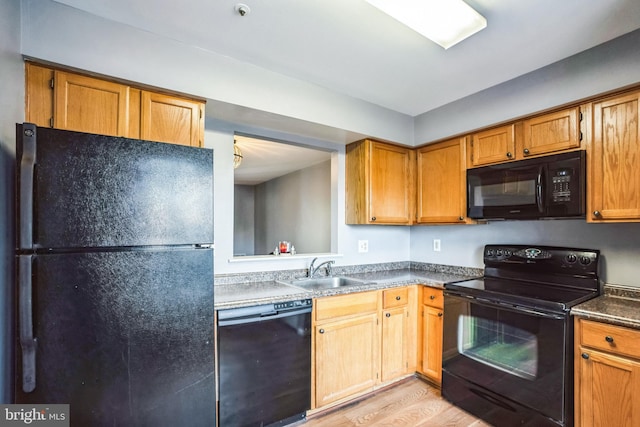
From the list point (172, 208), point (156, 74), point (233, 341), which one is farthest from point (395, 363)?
point (156, 74)

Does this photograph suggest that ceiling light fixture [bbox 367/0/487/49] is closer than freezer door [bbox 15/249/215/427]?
No

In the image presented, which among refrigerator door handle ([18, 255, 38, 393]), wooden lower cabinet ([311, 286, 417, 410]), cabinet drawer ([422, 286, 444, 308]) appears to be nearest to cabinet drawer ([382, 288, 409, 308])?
wooden lower cabinet ([311, 286, 417, 410])

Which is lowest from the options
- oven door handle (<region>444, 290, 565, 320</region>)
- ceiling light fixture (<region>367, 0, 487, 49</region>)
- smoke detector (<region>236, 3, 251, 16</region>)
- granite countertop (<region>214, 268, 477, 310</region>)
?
oven door handle (<region>444, 290, 565, 320</region>)

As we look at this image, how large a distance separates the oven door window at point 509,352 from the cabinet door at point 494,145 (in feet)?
3.69

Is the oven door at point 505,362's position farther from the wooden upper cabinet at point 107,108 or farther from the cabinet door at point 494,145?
the wooden upper cabinet at point 107,108

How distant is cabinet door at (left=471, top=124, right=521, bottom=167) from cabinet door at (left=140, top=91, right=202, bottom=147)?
6.97 ft

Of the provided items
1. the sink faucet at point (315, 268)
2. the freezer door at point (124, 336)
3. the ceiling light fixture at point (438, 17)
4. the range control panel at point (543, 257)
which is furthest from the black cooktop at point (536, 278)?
the freezer door at point (124, 336)

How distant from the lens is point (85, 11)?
1536mm

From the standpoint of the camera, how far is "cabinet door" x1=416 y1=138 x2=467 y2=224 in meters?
A: 2.62

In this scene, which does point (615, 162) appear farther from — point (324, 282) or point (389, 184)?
point (324, 282)

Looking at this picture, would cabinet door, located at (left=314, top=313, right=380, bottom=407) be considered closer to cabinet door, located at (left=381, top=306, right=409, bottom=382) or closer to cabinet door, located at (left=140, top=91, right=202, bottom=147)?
cabinet door, located at (left=381, top=306, right=409, bottom=382)

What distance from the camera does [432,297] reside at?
97.2 inches

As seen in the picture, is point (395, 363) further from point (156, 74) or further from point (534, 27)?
point (156, 74)

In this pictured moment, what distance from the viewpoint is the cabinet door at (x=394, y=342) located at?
2385 mm
